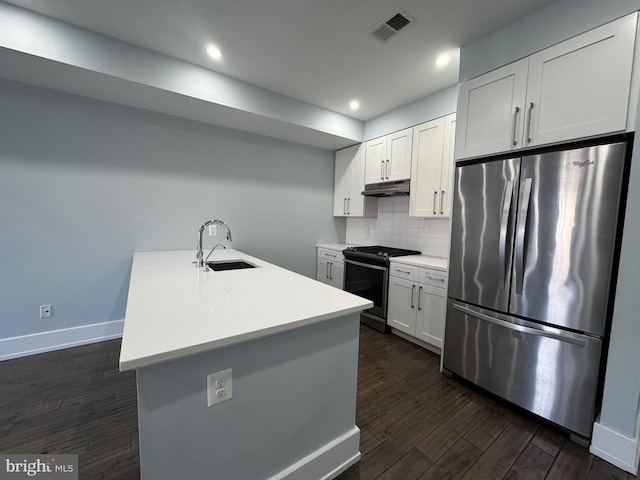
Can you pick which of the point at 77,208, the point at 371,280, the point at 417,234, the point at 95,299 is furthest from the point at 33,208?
the point at 417,234

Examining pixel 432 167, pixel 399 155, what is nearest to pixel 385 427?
pixel 432 167

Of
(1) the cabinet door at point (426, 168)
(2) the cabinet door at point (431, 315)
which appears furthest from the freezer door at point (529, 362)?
(1) the cabinet door at point (426, 168)

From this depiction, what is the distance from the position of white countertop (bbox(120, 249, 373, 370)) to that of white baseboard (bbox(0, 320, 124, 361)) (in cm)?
143

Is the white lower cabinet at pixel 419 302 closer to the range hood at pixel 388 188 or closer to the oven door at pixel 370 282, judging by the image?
the oven door at pixel 370 282

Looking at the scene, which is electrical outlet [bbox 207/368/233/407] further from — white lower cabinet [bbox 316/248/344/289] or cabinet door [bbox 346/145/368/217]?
cabinet door [bbox 346/145/368/217]

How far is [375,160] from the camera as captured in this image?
11.7ft

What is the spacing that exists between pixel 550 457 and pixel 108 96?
436 centimetres

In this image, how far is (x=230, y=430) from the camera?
1056 mm

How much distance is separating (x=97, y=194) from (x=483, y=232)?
11.7 feet

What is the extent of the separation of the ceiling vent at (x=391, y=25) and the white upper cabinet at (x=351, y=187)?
177cm

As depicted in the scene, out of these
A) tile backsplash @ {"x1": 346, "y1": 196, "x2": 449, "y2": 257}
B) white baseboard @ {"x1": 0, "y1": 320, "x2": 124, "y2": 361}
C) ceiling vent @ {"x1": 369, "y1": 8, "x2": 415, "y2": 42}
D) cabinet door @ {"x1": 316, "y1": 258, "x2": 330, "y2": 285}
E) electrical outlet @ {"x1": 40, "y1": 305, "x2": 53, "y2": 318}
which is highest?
ceiling vent @ {"x1": 369, "y1": 8, "x2": 415, "y2": 42}

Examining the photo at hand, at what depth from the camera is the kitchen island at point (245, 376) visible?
90 cm

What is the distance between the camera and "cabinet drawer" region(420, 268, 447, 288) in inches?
98.2

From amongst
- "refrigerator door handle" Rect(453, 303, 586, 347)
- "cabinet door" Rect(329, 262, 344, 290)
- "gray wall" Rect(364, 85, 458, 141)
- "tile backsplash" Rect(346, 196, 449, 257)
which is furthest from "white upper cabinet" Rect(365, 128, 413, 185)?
"refrigerator door handle" Rect(453, 303, 586, 347)
